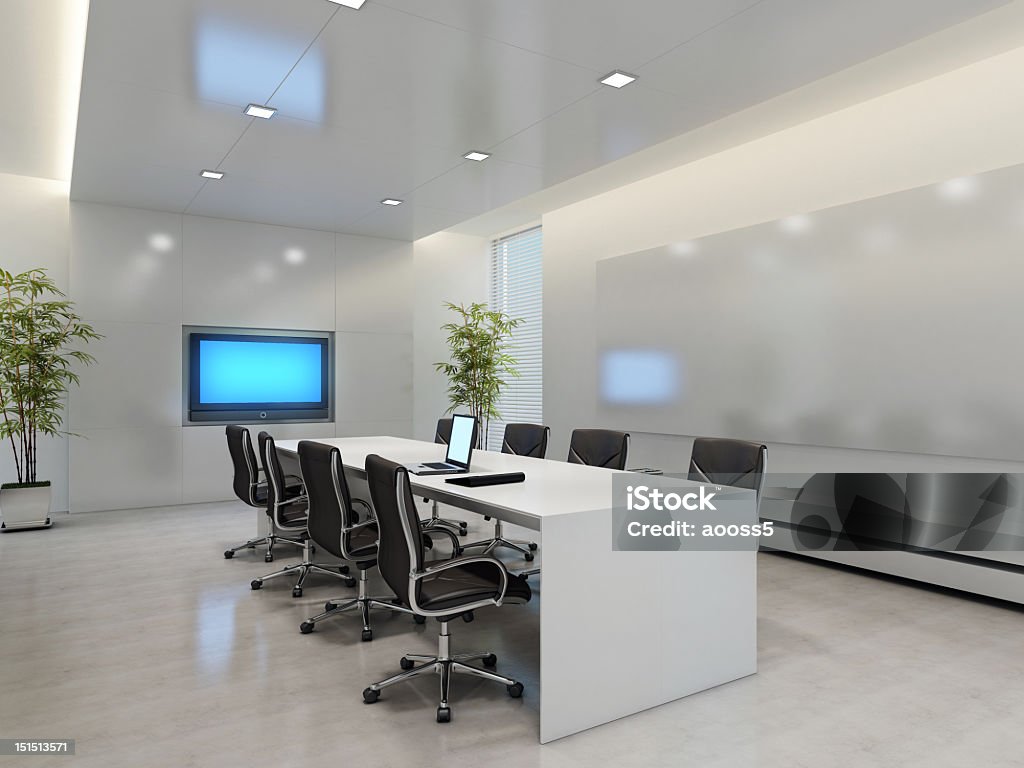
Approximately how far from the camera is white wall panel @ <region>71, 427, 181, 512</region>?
7074 mm

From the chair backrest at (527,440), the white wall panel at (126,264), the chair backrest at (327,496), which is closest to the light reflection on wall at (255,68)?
the chair backrest at (327,496)

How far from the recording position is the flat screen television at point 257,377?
7.68 m

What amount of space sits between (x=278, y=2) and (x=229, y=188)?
142 inches

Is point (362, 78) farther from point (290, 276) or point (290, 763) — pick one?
point (290, 276)

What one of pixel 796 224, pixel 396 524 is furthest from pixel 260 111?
pixel 796 224

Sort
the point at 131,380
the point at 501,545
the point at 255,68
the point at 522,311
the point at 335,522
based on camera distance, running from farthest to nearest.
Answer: the point at 522,311 < the point at 131,380 < the point at 501,545 < the point at 255,68 < the point at 335,522

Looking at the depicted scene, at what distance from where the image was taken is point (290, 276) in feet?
26.8

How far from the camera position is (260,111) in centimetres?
478

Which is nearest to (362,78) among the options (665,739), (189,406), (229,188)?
(229,188)

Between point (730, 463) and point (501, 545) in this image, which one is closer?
point (730, 463)

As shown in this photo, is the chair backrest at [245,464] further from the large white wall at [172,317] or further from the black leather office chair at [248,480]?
the large white wall at [172,317]

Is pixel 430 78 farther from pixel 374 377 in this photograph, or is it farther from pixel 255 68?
pixel 374 377

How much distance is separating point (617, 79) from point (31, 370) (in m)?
5.82

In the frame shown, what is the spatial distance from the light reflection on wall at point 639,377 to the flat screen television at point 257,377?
3.44m
